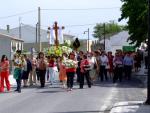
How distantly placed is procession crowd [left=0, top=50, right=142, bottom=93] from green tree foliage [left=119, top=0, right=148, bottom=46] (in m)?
4.56

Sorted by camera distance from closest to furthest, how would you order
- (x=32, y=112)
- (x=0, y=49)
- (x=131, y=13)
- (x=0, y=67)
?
(x=32, y=112) < (x=0, y=67) < (x=131, y=13) < (x=0, y=49)

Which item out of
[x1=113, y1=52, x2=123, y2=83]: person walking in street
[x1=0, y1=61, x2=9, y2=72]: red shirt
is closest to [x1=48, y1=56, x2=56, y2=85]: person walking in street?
[x1=113, y1=52, x2=123, y2=83]: person walking in street

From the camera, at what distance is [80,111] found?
52.3ft

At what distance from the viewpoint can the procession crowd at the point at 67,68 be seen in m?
24.3

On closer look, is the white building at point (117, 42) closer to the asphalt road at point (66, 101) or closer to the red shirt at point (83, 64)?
the red shirt at point (83, 64)

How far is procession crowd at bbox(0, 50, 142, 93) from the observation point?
24328 mm

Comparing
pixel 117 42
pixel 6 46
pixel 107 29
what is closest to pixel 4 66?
pixel 6 46

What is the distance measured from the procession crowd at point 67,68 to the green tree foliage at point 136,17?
456cm

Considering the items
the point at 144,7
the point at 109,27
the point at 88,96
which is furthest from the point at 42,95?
the point at 109,27

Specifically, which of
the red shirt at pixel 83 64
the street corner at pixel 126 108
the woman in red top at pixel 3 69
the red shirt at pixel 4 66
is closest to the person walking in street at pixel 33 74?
the red shirt at pixel 83 64

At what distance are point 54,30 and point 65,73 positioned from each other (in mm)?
13096

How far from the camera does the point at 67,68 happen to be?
24.4m

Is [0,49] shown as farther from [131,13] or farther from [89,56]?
[89,56]

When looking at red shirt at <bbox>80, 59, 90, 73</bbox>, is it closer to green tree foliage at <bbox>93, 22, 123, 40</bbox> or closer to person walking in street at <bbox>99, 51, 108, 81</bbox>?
person walking in street at <bbox>99, 51, 108, 81</bbox>
